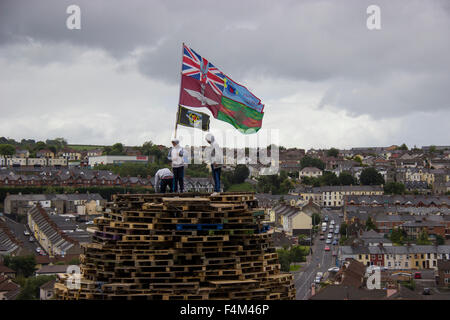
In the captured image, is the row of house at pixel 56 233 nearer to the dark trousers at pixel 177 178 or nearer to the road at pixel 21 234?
the road at pixel 21 234

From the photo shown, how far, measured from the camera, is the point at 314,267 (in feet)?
217

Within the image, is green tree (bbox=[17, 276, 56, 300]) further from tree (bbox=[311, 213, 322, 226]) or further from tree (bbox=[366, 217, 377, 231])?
tree (bbox=[311, 213, 322, 226])

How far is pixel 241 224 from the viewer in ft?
40.2

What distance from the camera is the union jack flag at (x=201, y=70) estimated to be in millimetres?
13867

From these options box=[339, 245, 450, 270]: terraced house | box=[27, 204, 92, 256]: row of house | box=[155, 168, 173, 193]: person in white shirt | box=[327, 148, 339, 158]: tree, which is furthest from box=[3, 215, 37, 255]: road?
box=[327, 148, 339, 158]: tree

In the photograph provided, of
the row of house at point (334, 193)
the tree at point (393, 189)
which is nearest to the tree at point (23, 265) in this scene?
the row of house at point (334, 193)

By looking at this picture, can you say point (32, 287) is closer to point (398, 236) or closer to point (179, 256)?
point (179, 256)

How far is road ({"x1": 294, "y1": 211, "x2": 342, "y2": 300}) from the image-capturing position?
52.1 m

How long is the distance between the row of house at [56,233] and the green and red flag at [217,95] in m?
48.3

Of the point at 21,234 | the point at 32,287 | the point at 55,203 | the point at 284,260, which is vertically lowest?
the point at 32,287

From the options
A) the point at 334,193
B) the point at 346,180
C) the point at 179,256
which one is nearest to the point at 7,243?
the point at 179,256

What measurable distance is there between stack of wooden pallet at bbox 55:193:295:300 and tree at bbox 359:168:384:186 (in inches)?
4869

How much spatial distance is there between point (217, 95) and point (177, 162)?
1615mm
